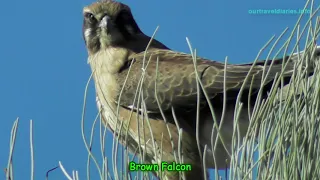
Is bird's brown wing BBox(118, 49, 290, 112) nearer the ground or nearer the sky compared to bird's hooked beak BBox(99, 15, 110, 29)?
nearer the ground

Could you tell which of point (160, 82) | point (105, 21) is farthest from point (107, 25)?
point (160, 82)

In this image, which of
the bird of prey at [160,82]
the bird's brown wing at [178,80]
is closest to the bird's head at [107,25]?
the bird of prey at [160,82]

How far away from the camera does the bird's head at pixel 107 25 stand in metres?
5.58

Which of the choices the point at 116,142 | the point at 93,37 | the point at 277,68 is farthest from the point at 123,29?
the point at 116,142

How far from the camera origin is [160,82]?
17.0ft

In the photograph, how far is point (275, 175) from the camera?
242cm

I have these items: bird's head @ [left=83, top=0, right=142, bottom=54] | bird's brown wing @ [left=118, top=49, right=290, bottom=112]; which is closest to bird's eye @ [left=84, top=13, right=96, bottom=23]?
bird's head @ [left=83, top=0, right=142, bottom=54]

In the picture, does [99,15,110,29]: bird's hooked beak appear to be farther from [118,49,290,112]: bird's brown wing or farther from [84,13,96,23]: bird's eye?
[118,49,290,112]: bird's brown wing

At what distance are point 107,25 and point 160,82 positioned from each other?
706mm

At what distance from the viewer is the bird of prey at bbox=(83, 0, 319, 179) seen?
4.66 m

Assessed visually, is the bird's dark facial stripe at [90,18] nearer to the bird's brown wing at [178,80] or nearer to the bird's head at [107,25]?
the bird's head at [107,25]

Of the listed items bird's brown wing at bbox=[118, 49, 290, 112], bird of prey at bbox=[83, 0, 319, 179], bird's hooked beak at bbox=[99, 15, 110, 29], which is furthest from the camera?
bird's hooked beak at bbox=[99, 15, 110, 29]

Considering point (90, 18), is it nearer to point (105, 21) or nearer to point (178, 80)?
point (105, 21)

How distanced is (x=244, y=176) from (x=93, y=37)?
11.6 ft
